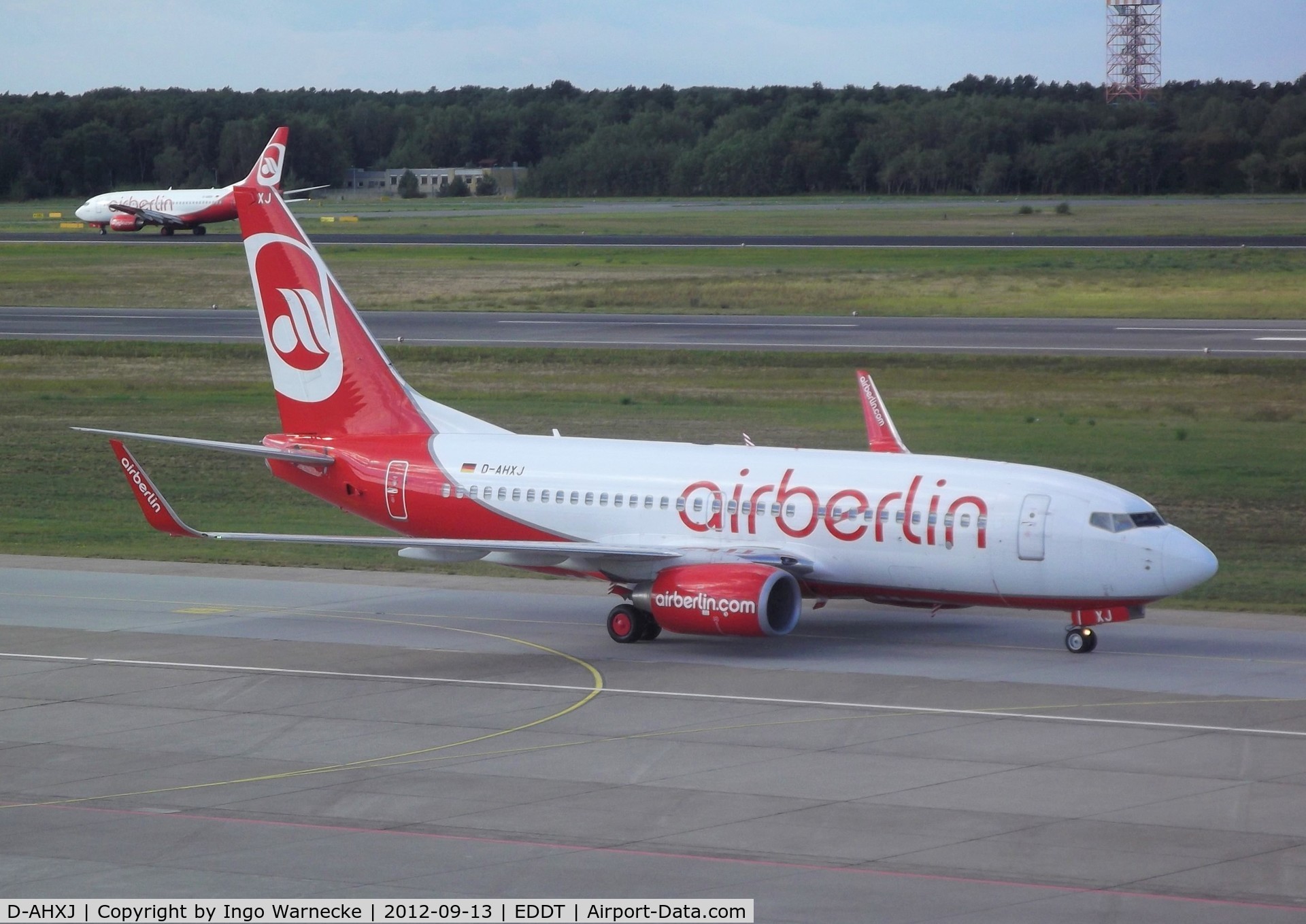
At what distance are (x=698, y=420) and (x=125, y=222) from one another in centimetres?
9364

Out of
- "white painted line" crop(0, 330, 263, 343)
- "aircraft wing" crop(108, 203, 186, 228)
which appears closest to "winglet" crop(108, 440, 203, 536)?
"white painted line" crop(0, 330, 263, 343)

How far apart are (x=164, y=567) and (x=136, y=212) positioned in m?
103

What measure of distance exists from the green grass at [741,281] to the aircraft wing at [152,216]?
17.9 meters

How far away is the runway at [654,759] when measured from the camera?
1692 cm

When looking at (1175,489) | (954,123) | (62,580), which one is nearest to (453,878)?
(62,580)

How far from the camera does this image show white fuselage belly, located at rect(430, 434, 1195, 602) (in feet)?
90.1

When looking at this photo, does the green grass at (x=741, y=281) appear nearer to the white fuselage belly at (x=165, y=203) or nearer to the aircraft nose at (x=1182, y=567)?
the white fuselage belly at (x=165, y=203)

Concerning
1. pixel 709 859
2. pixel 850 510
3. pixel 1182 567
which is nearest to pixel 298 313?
pixel 850 510

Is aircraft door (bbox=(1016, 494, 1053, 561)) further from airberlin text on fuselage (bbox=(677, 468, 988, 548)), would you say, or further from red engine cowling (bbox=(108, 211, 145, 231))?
red engine cowling (bbox=(108, 211, 145, 231))

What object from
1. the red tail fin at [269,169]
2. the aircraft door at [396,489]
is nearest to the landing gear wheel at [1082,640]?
the aircraft door at [396,489]

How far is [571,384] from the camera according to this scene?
6331 centimetres

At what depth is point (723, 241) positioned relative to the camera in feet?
391

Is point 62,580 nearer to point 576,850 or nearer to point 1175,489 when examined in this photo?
point 576,850

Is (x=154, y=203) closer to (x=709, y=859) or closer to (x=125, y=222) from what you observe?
(x=125, y=222)
